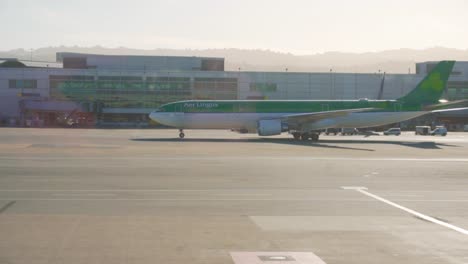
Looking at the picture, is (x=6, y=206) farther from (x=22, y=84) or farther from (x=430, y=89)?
(x=22, y=84)

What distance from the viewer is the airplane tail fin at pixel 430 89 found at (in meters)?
60.0

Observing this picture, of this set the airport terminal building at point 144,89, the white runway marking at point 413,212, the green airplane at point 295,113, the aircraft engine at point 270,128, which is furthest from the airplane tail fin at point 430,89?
the airport terminal building at point 144,89

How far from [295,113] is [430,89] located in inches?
555

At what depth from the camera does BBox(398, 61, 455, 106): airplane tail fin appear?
60.0 metres

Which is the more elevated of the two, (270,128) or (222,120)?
(222,120)

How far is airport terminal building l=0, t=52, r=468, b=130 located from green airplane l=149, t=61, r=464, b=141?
4634 centimetres

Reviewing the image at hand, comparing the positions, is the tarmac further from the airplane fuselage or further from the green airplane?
the airplane fuselage

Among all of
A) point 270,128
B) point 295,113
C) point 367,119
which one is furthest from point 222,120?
point 367,119

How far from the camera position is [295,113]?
58.8 metres

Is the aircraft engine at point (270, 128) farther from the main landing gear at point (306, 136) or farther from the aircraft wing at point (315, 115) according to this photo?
the main landing gear at point (306, 136)

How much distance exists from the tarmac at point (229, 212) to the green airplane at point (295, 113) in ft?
86.6

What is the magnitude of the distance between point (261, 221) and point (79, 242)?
15.8ft

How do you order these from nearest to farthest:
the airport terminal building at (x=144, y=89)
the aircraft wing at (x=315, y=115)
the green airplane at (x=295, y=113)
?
the aircraft wing at (x=315, y=115) < the green airplane at (x=295, y=113) < the airport terminal building at (x=144, y=89)

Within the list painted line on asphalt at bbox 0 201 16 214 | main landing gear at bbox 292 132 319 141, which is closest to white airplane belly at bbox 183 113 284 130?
main landing gear at bbox 292 132 319 141
